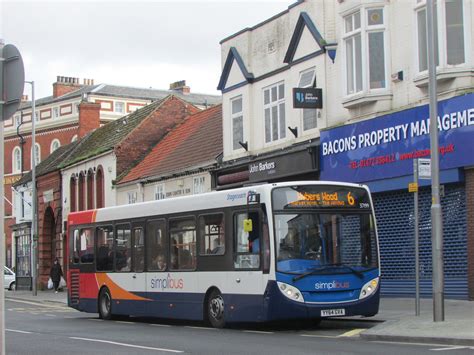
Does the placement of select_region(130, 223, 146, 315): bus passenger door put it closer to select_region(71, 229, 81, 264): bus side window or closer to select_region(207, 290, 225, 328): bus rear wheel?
select_region(207, 290, 225, 328): bus rear wheel

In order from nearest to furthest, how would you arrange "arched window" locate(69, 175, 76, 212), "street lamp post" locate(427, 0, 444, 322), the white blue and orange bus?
"street lamp post" locate(427, 0, 444, 322) < the white blue and orange bus < "arched window" locate(69, 175, 76, 212)

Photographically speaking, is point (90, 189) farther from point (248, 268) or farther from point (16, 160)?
point (16, 160)

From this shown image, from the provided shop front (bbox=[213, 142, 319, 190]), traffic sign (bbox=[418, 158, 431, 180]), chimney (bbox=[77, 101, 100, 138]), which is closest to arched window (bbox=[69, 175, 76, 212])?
chimney (bbox=[77, 101, 100, 138])

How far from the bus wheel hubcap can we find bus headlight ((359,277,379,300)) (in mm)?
2891

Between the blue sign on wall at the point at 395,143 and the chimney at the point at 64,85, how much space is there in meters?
51.7

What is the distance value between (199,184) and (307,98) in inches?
370

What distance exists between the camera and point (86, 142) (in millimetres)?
50812

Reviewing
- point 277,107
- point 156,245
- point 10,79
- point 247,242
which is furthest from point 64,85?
point 10,79

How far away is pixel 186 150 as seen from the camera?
1516 inches

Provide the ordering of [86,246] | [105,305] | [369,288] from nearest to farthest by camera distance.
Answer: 1. [369,288]
2. [105,305]
3. [86,246]

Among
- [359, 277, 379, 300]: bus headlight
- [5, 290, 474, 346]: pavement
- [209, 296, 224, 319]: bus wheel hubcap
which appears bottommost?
[5, 290, 474, 346]: pavement

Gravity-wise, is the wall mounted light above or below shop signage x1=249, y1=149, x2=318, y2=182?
above

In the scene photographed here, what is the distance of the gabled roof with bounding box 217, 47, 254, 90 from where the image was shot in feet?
100

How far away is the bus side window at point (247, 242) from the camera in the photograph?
1680 centimetres
